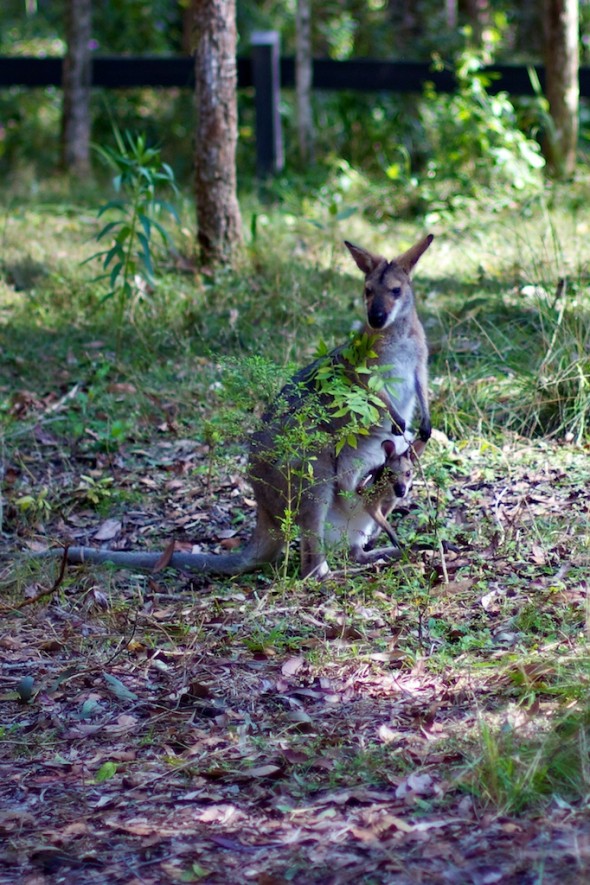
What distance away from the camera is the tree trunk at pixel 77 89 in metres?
11.0

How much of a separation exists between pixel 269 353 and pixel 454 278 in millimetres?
1879

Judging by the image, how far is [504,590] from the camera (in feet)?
13.4

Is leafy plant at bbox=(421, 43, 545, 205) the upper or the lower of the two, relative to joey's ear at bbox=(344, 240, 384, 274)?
upper

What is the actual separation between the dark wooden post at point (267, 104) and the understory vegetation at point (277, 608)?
9.60 ft

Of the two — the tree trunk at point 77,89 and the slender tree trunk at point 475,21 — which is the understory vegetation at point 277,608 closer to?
the tree trunk at point 77,89

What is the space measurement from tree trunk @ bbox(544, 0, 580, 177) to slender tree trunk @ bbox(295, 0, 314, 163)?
2.34 m

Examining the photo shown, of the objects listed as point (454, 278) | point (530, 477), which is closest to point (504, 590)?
point (530, 477)

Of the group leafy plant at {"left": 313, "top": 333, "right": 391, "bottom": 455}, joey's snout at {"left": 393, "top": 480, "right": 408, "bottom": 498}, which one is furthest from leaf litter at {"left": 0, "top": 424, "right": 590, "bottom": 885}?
leafy plant at {"left": 313, "top": 333, "right": 391, "bottom": 455}

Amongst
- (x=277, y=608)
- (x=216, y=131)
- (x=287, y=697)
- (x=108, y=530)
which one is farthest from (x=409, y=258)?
(x=216, y=131)

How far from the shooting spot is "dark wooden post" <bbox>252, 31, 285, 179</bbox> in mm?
10516

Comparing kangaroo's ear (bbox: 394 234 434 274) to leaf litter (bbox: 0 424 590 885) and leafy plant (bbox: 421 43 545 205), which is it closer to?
leaf litter (bbox: 0 424 590 885)

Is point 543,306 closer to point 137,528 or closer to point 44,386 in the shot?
point 137,528

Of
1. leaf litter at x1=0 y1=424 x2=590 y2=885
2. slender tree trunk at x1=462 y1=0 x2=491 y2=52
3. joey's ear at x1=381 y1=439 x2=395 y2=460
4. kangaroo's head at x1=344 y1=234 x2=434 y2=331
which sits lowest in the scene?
leaf litter at x1=0 y1=424 x2=590 y2=885

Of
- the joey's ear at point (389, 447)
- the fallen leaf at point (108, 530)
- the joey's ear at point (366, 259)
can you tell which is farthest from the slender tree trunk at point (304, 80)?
the joey's ear at point (389, 447)
